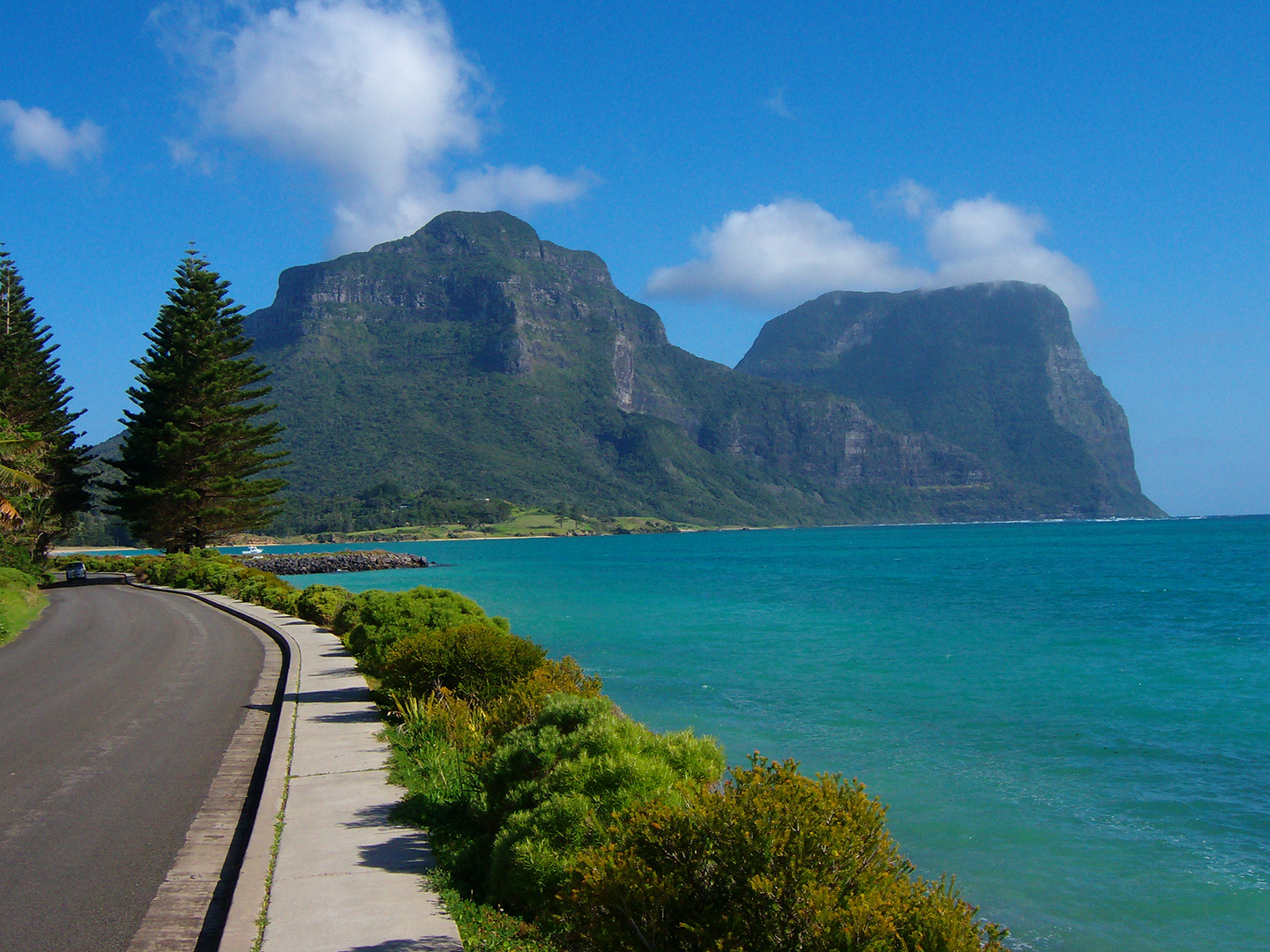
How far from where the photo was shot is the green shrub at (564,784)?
5.04m

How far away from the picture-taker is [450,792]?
7328mm

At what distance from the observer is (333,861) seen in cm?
573

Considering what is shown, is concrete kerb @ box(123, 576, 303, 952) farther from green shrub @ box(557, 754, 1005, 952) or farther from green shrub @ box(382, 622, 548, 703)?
green shrub @ box(557, 754, 1005, 952)

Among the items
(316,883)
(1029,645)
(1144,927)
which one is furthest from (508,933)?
(1029,645)

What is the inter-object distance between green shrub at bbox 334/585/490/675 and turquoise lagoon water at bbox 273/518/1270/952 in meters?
3.80

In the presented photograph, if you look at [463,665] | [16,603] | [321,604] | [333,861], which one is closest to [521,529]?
[16,603]

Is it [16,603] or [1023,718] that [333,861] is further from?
[16,603]

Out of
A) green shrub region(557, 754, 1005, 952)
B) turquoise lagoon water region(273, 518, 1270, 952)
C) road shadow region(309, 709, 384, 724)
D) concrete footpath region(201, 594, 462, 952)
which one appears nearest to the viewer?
green shrub region(557, 754, 1005, 952)

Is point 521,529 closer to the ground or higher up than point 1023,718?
higher up

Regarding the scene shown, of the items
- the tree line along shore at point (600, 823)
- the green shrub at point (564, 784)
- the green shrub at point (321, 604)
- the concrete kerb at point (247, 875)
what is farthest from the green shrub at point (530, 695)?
the green shrub at point (321, 604)

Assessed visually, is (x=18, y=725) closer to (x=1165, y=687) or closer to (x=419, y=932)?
(x=419, y=932)

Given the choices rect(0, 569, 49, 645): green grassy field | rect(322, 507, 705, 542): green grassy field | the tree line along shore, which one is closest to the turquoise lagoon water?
the tree line along shore

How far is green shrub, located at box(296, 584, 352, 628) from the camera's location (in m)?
23.4

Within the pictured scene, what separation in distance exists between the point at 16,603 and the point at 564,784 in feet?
90.2
